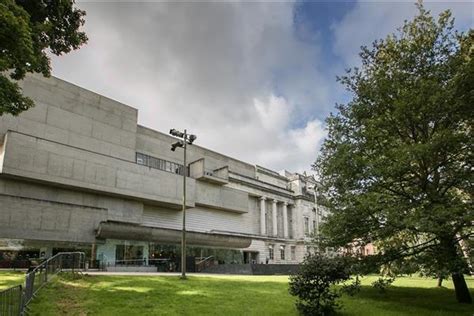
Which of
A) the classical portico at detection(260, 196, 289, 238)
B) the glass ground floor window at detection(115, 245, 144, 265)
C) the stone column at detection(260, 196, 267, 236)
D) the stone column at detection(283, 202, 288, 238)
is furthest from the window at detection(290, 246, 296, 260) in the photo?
the glass ground floor window at detection(115, 245, 144, 265)

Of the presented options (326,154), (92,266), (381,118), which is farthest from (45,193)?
(381,118)

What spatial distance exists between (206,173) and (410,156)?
123ft

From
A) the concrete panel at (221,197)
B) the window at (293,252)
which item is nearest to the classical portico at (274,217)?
the window at (293,252)

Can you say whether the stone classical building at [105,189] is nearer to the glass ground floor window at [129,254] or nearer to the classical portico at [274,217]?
the glass ground floor window at [129,254]

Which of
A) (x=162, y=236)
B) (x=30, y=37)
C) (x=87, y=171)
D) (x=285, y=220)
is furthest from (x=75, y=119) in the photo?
(x=285, y=220)

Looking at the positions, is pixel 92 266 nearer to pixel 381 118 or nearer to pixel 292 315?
pixel 292 315

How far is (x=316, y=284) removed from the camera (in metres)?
11.8

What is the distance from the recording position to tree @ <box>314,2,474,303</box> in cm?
1286

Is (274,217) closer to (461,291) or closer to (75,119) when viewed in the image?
(75,119)

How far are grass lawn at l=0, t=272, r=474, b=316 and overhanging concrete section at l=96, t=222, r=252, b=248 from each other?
18.6m

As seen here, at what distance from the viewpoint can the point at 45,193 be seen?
34.7 meters

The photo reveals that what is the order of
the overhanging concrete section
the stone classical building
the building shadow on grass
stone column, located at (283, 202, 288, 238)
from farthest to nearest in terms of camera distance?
stone column, located at (283, 202, 288, 238) < the overhanging concrete section < the stone classical building < the building shadow on grass

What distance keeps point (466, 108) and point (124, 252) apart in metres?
32.3

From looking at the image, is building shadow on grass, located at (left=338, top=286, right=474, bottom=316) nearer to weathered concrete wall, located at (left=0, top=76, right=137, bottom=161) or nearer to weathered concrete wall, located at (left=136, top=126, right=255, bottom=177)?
weathered concrete wall, located at (left=0, top=76, right=137, bottom=161)
